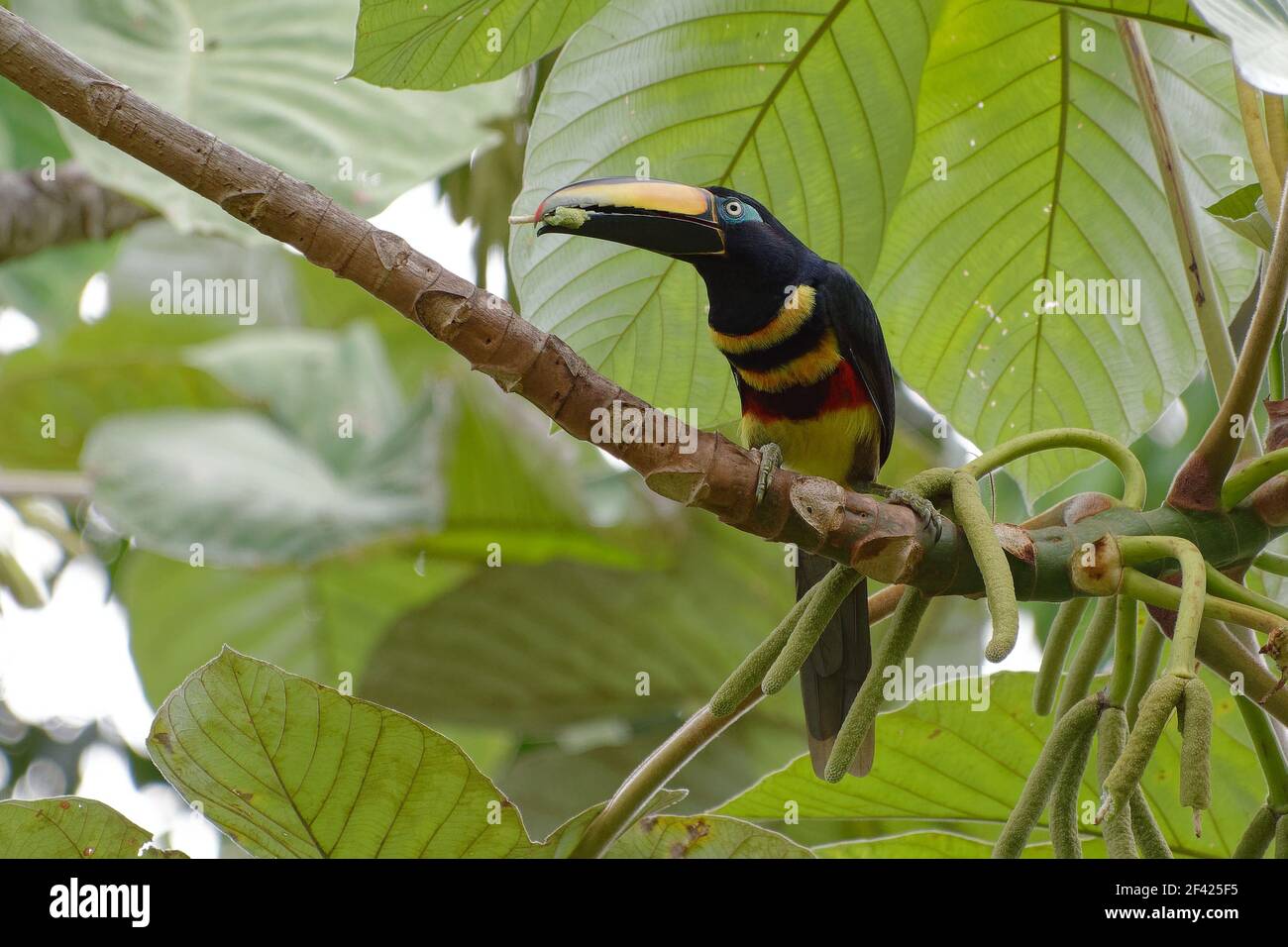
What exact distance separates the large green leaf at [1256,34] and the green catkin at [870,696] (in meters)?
0.54

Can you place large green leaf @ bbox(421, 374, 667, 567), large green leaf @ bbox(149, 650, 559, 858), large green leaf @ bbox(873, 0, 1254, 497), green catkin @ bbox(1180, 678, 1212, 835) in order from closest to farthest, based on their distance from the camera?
green catkin @ bbox(1180, 678, 1212, 835)
large green leaf @ bbox(149, 650, 559, 858)
large green leaf @ bbox(873, 0, 1254, 497)
large green leaf @ bbox(421, 374, 667, 567)

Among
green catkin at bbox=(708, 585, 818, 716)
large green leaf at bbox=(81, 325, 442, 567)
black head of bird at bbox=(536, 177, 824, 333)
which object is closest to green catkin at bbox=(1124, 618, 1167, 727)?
green catkin at bbox=(708, 585, 818, 716)

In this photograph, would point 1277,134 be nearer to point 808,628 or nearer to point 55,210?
point 808,628

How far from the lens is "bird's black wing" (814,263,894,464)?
6.32ft

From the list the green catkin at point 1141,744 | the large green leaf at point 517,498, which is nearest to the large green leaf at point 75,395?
the large green leaf at point 517,498

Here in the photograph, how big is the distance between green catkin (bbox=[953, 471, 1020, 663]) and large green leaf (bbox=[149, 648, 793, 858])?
458 mm

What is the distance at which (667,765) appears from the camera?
132 centimetres

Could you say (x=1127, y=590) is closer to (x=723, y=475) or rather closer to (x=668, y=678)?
(x=723, y=475)

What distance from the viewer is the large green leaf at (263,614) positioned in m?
3.42

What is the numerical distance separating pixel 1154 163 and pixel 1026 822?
110 cm

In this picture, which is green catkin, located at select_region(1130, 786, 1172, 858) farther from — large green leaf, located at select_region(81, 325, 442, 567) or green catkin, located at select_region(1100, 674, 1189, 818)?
large green leaf, located at select_region(81, 325, 442, 567)

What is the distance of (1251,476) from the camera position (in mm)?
1313

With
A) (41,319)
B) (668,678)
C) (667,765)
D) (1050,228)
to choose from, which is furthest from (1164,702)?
(41,319)

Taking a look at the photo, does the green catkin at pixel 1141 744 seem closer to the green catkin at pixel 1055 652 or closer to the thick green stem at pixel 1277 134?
the green catkin at pixel 1055 652
